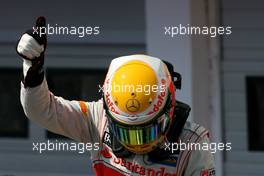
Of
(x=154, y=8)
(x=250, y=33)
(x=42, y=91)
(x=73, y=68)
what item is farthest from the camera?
(x=73, y=68)

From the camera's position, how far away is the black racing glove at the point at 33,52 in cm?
337

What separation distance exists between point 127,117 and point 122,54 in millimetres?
3874

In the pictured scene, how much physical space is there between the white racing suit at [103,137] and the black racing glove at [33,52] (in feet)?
0.33

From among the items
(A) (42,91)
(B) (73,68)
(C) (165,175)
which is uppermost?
(B) (73,68)

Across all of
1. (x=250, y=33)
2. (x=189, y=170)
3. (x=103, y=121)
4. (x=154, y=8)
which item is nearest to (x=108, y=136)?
(x=103, y=121)

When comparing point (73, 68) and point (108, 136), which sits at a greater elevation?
point (73, 68)

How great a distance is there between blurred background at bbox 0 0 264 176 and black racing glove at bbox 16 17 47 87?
2948 millimetres

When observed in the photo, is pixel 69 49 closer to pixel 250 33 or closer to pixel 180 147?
pixel 250 33

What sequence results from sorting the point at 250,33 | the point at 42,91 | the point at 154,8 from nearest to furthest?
1. the point at 42,91
2. the point at 154,8
3. the point at 250,33

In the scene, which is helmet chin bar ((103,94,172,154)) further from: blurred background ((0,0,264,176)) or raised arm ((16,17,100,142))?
blurred background ((0,0,264,176))

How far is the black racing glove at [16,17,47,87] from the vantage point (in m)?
3.37

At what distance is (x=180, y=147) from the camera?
3.63 m

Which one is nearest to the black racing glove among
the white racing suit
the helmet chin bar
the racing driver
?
the racing driver

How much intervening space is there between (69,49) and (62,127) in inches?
145
